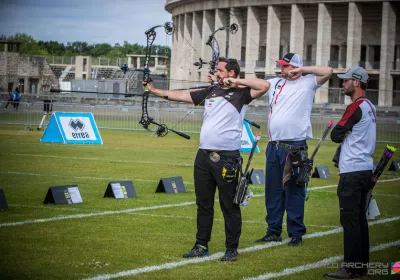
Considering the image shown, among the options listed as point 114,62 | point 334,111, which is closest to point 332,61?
point 114,62

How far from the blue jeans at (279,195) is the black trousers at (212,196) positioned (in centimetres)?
165

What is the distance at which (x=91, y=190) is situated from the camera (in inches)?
715

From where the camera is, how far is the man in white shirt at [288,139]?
1261cm

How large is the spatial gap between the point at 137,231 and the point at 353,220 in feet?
12.8

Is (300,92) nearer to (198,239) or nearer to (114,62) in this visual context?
(198,239)

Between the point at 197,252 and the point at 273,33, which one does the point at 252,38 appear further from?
the point at 197,252

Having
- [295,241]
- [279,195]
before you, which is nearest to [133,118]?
[279,195]

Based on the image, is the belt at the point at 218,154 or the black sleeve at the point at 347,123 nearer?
the black sleeve at the point at 347,123

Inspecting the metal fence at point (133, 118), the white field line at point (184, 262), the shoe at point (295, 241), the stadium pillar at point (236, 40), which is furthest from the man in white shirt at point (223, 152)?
the stadium pillar at point (236, 40)

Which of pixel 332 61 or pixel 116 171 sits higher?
pixel 332 61

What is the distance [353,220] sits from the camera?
33.9 ft

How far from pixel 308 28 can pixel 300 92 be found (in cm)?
10095

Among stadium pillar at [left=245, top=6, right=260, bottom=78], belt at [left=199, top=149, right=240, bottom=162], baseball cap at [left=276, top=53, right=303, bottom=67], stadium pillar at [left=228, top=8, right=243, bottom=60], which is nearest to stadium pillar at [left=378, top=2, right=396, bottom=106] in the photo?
stadium pillar at [left=245, top=6, right=260, bottom=78]

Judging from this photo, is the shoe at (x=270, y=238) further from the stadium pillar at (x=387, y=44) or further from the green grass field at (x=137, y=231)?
the stadium pillar at (x=387, y=44)
